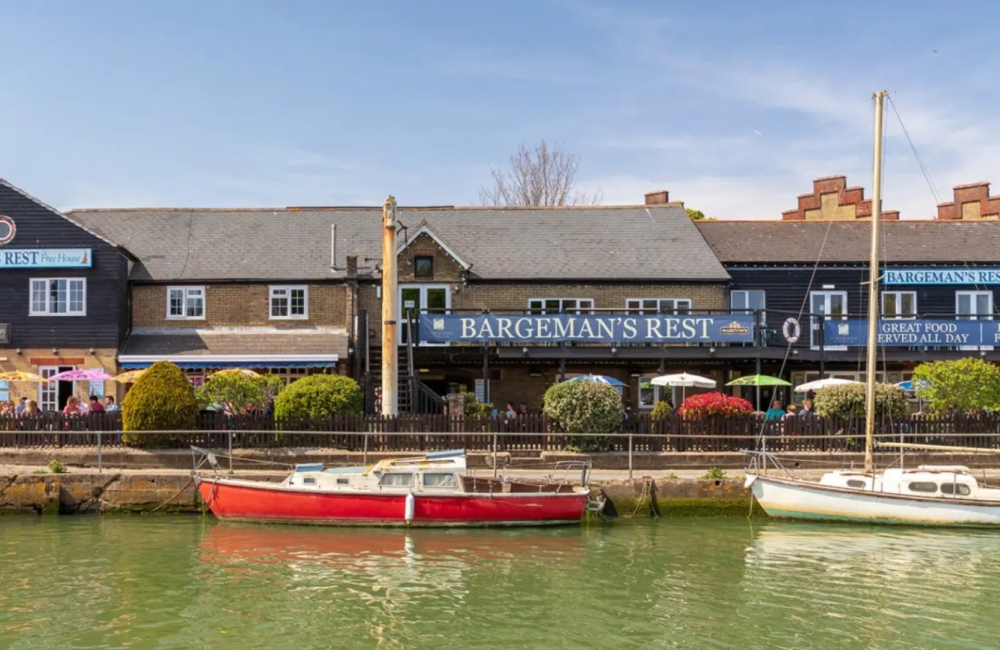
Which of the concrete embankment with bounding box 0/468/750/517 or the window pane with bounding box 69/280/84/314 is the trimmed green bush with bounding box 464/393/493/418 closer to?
the concrete embankment with bounding box 0/468/750/517

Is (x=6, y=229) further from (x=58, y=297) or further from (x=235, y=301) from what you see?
(x=235, y=301)

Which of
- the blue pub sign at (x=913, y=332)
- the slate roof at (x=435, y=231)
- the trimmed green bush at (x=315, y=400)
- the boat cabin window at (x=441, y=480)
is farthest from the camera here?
the slate roof at (x=435, y=231)

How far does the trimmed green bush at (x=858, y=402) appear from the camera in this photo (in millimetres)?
23297

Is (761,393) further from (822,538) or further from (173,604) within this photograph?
(173,604)

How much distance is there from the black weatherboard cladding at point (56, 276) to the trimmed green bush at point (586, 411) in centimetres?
1551

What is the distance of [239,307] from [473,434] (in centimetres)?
1245

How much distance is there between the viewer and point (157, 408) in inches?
853

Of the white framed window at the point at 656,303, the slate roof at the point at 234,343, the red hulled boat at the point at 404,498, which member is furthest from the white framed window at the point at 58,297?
the white framed window at the point at 656,303

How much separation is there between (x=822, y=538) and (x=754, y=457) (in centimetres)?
267

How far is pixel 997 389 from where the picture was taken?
24.0 meters

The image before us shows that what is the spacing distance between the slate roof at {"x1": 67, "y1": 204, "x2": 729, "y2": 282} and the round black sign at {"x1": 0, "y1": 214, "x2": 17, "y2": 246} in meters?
3.51

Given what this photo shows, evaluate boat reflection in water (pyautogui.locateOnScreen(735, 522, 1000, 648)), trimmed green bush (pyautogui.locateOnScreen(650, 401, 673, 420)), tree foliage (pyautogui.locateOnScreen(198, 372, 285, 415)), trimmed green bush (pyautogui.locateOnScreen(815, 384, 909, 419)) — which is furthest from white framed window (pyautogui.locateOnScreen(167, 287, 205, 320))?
boat reflection in water (pyautogui.locateOnScreen(735, 522, 1000, 648))

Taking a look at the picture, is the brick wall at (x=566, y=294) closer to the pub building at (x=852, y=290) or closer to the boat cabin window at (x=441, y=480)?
the pub building at (x=852, y=290)

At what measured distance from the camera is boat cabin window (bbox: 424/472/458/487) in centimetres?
1922
